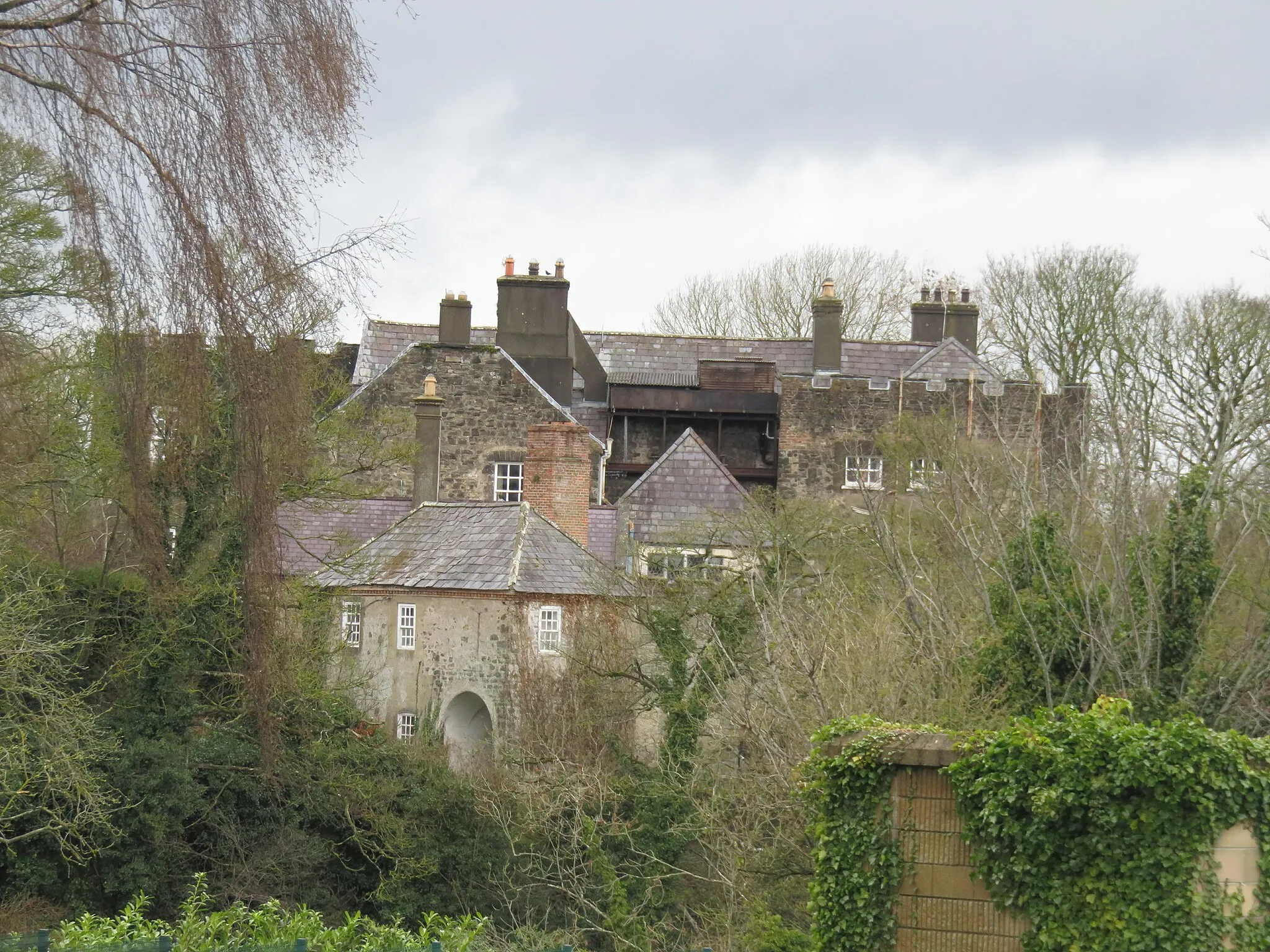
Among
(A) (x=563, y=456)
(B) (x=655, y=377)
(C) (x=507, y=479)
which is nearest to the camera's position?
(A) (x=563, y=456)

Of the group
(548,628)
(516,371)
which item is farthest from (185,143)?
(516,371)

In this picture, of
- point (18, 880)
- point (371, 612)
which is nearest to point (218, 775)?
point (18, 880)

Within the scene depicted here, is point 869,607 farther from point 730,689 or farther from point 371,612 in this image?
point 371,612

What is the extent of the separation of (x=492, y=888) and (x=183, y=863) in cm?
446

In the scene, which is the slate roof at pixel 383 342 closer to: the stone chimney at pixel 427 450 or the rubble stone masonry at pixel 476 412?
the rubble stone masonry at pixel 476 412

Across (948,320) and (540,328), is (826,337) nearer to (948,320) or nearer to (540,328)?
(948,320)

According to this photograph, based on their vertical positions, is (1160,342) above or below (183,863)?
above

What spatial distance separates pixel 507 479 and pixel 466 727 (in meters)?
8.46

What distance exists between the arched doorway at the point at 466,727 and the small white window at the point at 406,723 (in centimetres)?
55

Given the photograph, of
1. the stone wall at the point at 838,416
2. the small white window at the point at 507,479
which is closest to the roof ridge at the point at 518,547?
the small white window at the point at 507,479

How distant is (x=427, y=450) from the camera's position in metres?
27.6

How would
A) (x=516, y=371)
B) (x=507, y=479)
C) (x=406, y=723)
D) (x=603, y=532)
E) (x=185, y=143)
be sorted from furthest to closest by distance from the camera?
(x=507, y=479) → (x=516, y=371) → (x=603, y=532) → (x=406, y=723) → (x=185, y=143)

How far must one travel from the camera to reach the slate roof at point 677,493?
2867 centimetres

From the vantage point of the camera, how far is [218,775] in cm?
1917
